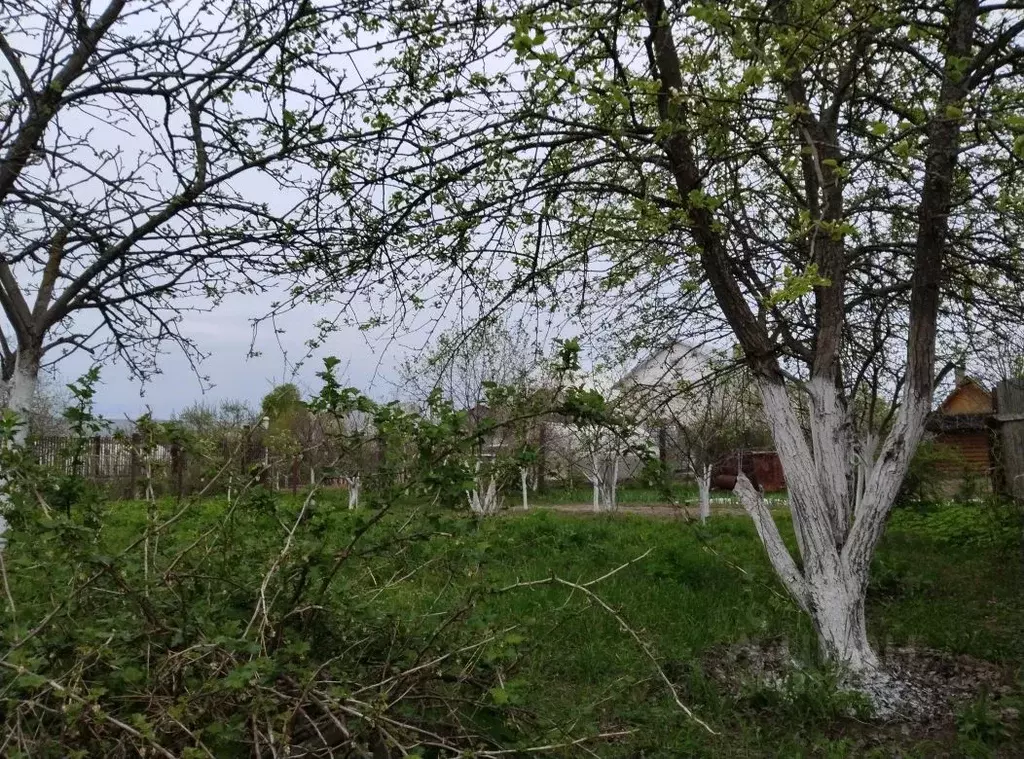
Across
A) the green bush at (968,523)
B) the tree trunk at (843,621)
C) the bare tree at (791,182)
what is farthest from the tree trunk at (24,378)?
the green bush at (968,523)

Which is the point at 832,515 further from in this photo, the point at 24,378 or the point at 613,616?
the point at 24,378

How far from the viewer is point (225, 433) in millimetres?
3154

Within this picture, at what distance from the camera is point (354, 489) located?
8.37ft

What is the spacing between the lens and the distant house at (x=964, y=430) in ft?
32.5

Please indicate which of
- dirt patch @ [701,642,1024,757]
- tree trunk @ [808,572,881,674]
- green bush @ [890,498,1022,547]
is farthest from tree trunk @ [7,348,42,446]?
green bush @ [890,498,1022,547]

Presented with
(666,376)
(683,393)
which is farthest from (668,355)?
A: (683,393)

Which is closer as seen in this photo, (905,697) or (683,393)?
(905,697)

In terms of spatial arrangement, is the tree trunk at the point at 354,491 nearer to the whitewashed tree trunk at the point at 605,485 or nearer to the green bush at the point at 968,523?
the green bush at the point at 968,523

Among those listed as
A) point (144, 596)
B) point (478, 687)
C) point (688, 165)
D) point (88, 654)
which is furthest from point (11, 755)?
point (688, 165)

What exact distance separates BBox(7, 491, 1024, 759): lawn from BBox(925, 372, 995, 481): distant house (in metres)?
1.85

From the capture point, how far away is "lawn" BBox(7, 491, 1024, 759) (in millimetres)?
2600

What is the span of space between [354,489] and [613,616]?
11.0ft

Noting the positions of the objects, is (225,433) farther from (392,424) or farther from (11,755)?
(11,755)

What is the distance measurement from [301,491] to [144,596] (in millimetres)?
568
